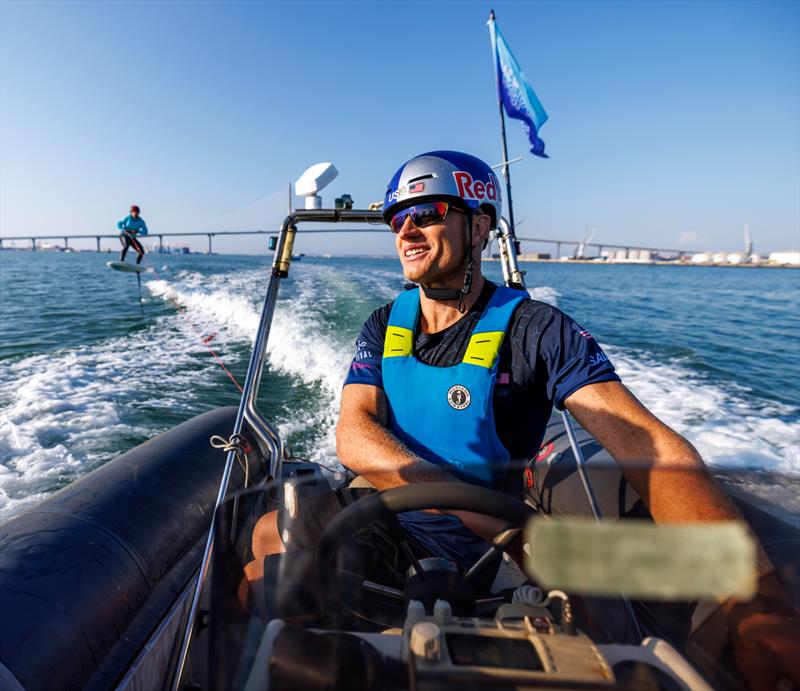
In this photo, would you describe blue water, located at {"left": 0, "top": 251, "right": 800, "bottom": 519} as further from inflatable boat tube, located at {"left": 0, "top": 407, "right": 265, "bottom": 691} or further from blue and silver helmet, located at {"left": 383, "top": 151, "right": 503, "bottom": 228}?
blue and silver helmet, located at {"left": 383, "top": 151, "right": 503, "bottom": 228}

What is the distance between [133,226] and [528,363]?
12415 millimetres

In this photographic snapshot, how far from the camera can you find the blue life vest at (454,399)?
1520 millimetres

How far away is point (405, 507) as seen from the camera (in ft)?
3.15

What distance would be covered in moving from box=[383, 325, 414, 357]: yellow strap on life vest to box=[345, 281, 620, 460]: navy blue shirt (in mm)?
40

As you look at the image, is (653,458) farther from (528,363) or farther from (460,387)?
(460,387)

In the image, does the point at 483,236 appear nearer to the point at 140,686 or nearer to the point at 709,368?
the point at 140,686

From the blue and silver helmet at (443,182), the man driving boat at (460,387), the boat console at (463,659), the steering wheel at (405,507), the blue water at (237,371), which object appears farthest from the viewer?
the blue water at (237,371)

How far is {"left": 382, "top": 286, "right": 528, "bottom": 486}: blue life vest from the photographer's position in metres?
1.52

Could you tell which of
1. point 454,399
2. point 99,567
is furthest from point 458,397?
point 99,567

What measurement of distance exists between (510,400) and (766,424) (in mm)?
5781

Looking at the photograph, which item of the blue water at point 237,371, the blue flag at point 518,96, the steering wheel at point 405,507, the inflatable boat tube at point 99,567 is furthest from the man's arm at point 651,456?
the blue flag at point 518,96

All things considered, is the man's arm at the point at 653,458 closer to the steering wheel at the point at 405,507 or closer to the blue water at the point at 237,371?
the steering wheel at the point at 405,507

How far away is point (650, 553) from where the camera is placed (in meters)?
0.69

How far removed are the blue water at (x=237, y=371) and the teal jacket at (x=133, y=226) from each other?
1955mm
